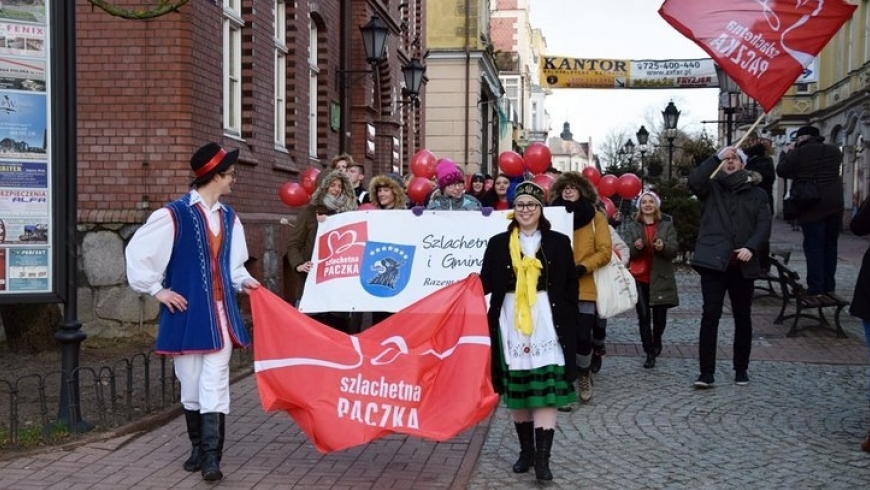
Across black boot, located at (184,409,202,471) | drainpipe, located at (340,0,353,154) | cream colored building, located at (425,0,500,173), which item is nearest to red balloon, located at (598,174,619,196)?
drainpipe, located at (340,0,353,154)

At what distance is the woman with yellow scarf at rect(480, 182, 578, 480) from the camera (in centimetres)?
589

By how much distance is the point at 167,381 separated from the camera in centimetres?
879

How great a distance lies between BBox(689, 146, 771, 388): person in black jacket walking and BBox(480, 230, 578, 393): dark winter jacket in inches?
120

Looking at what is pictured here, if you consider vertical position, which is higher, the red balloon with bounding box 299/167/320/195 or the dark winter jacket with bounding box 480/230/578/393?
the red balloon with bounding box 299/167/320/195

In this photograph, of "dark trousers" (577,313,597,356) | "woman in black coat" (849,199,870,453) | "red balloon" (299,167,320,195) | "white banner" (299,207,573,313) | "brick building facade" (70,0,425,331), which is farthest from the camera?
"red balloon" (299,167,320,195)

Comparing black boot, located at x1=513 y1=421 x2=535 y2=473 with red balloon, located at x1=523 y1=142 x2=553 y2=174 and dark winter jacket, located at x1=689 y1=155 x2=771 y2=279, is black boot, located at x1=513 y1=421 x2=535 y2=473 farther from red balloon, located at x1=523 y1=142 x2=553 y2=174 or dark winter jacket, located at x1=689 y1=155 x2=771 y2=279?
red balloon, located at x1=523 y1=142 x2=553 y2=174

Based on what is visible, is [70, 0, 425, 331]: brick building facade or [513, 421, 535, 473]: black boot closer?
[513, 421, 535, 473]: black boot

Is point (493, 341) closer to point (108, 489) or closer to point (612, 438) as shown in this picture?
point (612, 438)

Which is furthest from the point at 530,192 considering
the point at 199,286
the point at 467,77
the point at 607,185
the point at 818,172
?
the point at 467,77

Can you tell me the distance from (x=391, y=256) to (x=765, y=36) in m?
3.96

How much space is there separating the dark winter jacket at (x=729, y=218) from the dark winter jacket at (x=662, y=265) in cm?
100

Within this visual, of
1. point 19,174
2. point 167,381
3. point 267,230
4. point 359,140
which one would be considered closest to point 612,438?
point 167,381

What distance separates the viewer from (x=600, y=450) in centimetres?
677

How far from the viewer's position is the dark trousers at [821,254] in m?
12.2
